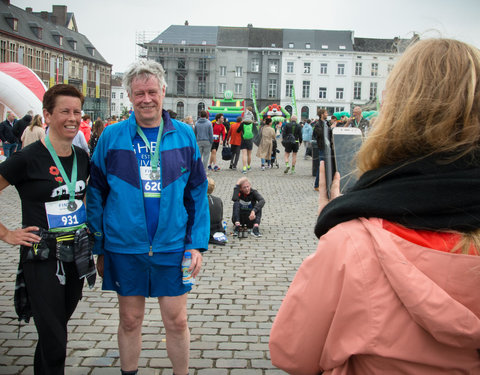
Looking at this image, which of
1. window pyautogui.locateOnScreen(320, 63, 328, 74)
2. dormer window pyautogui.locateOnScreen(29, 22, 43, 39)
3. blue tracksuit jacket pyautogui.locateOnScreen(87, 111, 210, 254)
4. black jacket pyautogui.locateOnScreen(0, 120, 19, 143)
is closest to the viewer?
blue tracksuit jacket pyautogui.locateOnScreen(87, 111, 210, 254)

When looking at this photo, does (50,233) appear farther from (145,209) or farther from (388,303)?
(388,303)

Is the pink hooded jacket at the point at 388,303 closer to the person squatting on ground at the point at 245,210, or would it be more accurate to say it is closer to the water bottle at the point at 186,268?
the water bottle at the point at 186,268

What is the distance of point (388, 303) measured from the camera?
1.24 meters

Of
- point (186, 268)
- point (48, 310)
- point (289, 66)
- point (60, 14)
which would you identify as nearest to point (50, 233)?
point (48, 310)

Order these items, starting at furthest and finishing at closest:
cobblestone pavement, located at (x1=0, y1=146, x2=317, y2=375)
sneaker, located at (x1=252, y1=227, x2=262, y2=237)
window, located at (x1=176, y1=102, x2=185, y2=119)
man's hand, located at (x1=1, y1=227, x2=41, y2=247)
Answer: window, located at (x1=176, y1=102, x2=185, y2=119) < sneaker, located at (x1=252, y1=227, x2=262, y2=237) < cobblestone pavement, located at (x1=0, y1=146, x2=317, y2=375) < man's hand, located at (x1=1, y1=227, x2=41, y2=247)

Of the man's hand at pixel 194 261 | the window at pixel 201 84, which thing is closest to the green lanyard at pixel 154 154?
the man's hand at pixel 194 261

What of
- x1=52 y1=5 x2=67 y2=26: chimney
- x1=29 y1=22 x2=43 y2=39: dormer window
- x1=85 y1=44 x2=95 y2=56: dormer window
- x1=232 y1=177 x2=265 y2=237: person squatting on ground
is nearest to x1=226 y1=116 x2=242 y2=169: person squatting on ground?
x1=232 y1=177 x2=265 y2=237: person squatting on ground

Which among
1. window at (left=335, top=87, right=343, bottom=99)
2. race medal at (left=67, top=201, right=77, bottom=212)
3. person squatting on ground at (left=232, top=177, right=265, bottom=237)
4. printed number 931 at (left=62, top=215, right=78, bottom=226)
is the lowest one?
person squatting on ground at (left=232, top=177, right=265, bottom=237)

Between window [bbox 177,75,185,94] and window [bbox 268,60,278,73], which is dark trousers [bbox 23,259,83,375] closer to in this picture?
window [bbox 268,60,278,73]

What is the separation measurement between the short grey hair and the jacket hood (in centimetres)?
207

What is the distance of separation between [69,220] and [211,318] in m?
2.03

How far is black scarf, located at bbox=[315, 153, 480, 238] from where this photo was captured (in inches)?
48.9

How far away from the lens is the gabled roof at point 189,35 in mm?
72688

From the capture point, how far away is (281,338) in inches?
54.4
